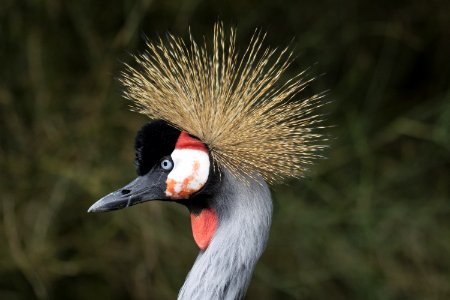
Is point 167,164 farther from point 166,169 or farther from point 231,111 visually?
point 231,111

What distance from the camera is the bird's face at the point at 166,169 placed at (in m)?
1.71

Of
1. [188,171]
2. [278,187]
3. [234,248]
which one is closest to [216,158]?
[188,171]

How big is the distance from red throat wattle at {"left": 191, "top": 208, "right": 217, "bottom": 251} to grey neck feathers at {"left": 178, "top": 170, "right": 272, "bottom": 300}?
0.02m

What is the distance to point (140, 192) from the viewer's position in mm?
1723

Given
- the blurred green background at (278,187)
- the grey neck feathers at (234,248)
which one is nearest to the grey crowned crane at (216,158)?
→ the grey neck feathers at (234,248)

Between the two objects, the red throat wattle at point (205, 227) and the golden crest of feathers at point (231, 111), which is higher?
the golden crest of feathers at point (231, 111)

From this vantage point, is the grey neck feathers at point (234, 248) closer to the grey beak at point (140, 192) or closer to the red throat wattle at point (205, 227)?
the red throat wattle at point (205, 227)

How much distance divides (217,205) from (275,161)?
0.14 meters

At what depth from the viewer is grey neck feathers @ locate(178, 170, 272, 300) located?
1664mm

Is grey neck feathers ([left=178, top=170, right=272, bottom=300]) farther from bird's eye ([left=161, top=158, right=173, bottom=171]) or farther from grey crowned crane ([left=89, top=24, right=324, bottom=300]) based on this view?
bird's eye ([left=161, top=158, right=173, bottom=171])

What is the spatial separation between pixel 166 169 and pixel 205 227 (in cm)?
13

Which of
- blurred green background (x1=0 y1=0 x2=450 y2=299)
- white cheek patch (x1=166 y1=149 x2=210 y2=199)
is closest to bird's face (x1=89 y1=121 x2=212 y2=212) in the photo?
white cheek patch (x1=166 y1=149 x2=210 y2=199)

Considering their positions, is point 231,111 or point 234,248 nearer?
point 234,248

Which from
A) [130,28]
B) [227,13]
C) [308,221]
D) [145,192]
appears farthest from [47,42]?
[145,192]
